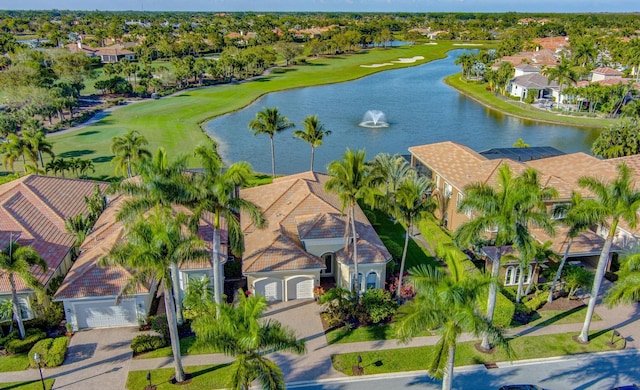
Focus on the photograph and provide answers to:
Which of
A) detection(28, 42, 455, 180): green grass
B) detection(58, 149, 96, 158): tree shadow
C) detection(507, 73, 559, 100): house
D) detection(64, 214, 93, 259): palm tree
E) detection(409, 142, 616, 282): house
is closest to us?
detection(64, 214, 93, 259): palm tree

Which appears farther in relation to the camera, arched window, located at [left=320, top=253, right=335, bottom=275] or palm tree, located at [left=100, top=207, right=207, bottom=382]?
arched window, located at [left=320, top=253, right=335, bottom=275]

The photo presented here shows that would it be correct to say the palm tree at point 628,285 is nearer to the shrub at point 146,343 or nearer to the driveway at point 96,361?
the shrub at point 146,343

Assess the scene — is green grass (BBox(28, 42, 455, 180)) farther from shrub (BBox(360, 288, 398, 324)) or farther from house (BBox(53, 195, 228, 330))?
shrub (BBox(360, 288, 398, 324))

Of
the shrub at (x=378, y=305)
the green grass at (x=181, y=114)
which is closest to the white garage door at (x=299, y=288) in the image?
the shrub at (x=378, y=305)

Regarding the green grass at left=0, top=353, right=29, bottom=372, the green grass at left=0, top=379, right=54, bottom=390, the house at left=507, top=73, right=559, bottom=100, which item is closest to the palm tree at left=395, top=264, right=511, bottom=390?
the green grass at left=0, top=379, right=54, bottom=390

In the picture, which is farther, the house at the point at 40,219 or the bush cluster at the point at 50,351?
the house at the point at 40,219
